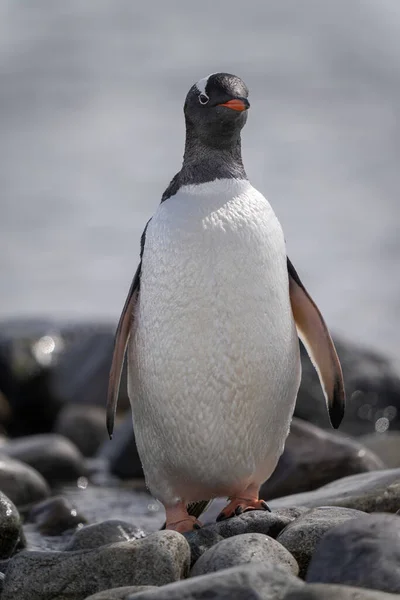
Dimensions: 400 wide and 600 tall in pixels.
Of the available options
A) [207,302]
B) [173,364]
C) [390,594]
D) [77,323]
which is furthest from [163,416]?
[77,323]

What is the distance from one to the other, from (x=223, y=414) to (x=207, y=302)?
556mm

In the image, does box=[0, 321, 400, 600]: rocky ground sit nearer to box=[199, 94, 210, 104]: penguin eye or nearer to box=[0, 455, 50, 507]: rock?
box=[0, 455, 50, 507]: rock

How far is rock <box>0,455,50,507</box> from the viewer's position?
7.92 meters

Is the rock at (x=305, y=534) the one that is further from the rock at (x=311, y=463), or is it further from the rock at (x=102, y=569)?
the rock at (x=311, y=463)

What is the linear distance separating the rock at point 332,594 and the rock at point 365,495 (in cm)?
233

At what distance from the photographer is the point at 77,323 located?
49.1ft

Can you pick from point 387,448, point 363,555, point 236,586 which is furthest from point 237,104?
point 387,448

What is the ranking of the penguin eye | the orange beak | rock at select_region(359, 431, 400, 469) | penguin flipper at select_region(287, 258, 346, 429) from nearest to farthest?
the orange beak
the penguin eye
penguin flipper at select_region(287, 258, 346, 429)
rock at select_region(359, 431, 400, 469)

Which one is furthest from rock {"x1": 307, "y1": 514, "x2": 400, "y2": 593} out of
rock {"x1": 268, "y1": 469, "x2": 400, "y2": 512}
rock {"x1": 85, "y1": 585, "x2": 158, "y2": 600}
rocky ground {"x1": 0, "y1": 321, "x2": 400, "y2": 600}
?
rock {"x1": 268, "y1": 469, "x2": 400, "y2": 512}

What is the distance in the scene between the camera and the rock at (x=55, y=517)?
7234mm

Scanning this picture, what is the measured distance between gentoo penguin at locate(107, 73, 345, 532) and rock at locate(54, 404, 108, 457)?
19.2ft

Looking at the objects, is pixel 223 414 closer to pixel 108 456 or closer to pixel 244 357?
pixel 244 357

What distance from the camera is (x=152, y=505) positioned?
866 cm

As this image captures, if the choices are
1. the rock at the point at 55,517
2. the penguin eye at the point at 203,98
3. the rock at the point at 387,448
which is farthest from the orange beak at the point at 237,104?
the rock at the point at 387,448
